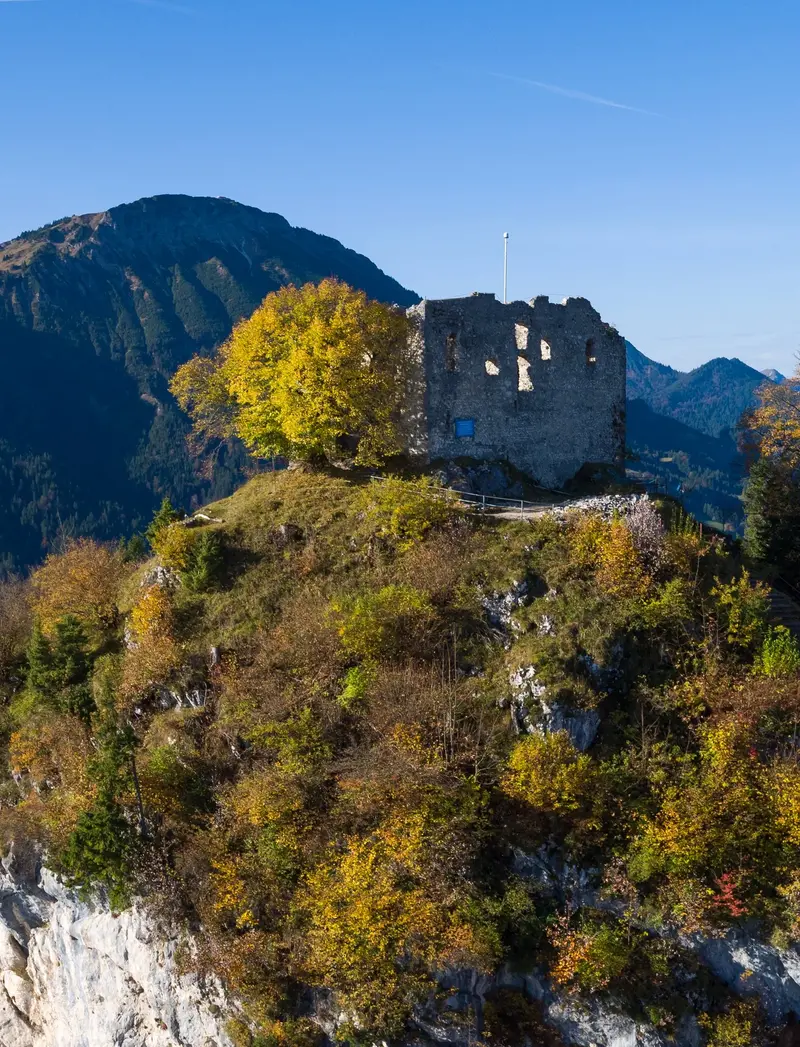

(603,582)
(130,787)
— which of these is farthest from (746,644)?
(130,787)

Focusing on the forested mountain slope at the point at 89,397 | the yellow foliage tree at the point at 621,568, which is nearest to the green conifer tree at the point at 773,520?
the yellow foliage tree at the point at 621,568

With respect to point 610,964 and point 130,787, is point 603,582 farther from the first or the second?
point 130,787

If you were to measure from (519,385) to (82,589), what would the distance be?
21.8 metres

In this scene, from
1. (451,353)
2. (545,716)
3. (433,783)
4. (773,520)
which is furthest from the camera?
(773,520)

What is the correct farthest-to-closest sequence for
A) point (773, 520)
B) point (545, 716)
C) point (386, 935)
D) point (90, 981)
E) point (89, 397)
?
point (89, 397), point (773, 520), point (90, 981), point (545, 716), point (386, 935)

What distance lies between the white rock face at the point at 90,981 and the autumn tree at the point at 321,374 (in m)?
19.8

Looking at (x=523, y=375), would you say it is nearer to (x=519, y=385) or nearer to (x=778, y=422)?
(x=519, y=385)

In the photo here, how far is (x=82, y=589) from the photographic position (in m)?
38.8

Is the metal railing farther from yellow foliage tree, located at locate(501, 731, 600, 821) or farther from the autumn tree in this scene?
yellow foliage tree, located at locate(501, 731, 600, 821)

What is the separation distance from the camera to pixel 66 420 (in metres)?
172

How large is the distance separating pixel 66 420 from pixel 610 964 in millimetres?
166383

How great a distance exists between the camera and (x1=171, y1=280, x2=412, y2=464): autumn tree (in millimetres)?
37812

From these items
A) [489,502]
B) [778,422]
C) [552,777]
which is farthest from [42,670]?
[778,422]

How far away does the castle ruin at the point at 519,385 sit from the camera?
39.9 m
